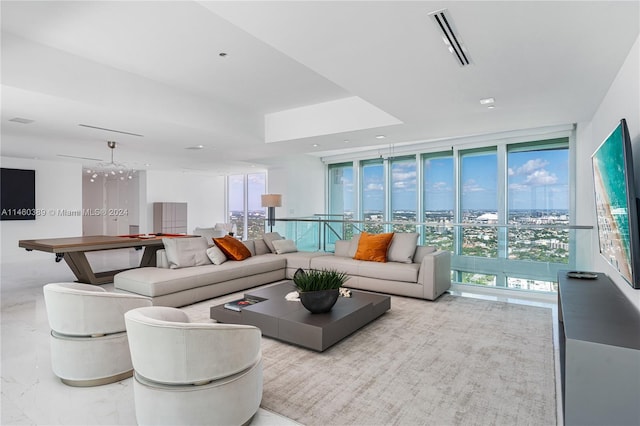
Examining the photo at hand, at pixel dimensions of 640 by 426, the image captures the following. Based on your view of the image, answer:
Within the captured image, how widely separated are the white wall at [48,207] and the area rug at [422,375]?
25.8 feet

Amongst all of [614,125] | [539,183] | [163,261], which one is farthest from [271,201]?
[614,125]

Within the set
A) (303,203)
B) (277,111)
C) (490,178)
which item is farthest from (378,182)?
(277,111)

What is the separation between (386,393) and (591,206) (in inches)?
151

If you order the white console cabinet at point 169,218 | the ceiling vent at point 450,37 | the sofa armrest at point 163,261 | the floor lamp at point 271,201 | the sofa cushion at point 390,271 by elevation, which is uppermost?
the ceiling vent at point 450,37

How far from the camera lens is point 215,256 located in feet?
17.2

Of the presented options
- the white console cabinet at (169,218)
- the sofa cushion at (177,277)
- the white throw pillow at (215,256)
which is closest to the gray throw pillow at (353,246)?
the sofa cushion at (177,277)

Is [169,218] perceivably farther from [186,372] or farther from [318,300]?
[186,372]

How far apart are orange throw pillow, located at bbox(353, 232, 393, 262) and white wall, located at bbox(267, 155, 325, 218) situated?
3795 mm

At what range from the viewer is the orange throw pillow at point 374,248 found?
5453 millimetres

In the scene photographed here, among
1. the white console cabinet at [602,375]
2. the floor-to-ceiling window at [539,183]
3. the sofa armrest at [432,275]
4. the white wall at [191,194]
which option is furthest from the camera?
the white wall at [191,194]

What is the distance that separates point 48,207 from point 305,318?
8.34 metres

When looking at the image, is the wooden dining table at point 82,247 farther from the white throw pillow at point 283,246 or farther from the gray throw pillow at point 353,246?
the gray throw pillow at point 353,246

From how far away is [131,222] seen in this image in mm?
11164

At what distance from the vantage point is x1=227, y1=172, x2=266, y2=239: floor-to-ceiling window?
458 inches
